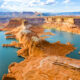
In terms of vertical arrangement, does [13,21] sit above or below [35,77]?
above

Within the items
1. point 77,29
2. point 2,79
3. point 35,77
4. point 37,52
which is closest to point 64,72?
point 35,77

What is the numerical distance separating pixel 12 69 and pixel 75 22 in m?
78.3

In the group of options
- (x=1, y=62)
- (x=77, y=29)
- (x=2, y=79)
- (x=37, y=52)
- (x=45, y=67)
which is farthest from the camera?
(x=77, y=29)

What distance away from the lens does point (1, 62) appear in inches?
1218

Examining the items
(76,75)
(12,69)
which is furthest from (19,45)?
(76,75)

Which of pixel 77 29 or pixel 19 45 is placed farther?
pixel 77 29

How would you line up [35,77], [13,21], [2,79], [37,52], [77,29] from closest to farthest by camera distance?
[35,77]
[2,79]
[37,52]
[77,29]
[13,21]

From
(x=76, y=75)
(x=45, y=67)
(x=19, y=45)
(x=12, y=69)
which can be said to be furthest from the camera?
(x=19, y=45)

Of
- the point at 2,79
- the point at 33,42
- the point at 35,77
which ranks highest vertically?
the point at 33,42

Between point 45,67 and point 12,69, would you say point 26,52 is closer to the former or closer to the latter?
point 12,69

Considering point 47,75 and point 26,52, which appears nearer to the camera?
point 47,75

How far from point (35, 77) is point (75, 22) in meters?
82.1

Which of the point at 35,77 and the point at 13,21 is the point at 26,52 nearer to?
the point at 35,77

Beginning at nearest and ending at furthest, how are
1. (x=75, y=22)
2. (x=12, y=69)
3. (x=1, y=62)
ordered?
1. (x=12, y=69)
2. (x=1, y=62)
3. (x=75, y=22)
